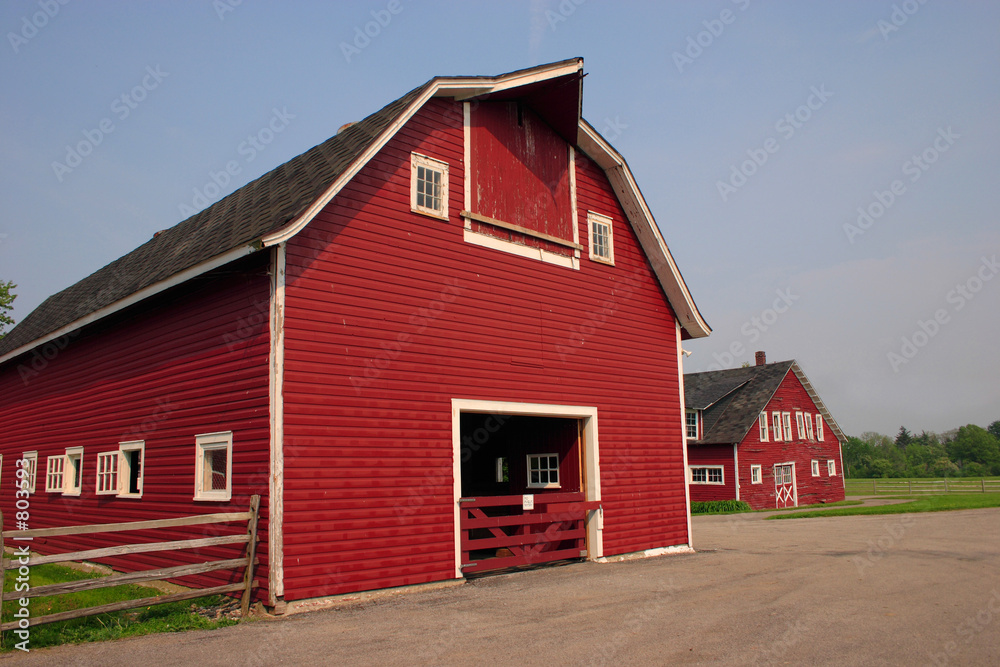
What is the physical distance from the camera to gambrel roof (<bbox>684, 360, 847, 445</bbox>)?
38188 millimetres

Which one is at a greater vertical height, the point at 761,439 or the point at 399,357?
the point at 399,357

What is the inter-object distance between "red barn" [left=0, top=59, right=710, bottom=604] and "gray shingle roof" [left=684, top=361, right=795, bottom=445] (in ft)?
74.3

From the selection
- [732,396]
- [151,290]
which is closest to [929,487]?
[732,396]

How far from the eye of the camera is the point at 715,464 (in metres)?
38.1

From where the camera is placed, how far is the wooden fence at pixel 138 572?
291 inches

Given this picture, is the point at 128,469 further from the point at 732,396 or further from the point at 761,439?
the point at 732,396

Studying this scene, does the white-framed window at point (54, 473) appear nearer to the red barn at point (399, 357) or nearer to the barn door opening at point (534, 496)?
the red barn at point (399, 357)

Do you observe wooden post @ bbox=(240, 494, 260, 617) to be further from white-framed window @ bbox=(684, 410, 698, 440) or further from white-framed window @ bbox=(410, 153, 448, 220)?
white-framed window @ bbox=(684, 410, 698, 440)

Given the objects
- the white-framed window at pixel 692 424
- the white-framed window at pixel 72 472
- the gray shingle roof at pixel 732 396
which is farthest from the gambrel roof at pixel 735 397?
the white-framed window at pixel 72 472

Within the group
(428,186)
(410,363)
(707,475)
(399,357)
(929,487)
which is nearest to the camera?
(399,357)

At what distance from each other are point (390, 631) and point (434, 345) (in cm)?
466

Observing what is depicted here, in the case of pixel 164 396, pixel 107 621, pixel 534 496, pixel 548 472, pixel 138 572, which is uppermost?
pixel 164 396

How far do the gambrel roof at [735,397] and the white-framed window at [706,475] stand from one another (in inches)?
55.1

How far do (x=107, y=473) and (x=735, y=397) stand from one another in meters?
34.2
